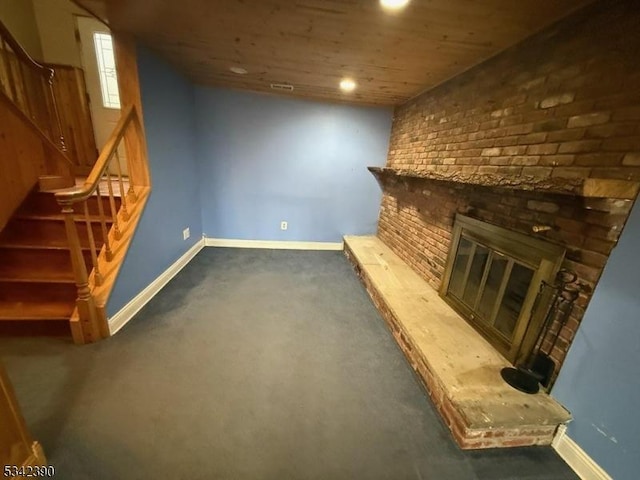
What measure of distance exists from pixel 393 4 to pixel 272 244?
3206mm

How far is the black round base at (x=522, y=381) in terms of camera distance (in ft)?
4.60

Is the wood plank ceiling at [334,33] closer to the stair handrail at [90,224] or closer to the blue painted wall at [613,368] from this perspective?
the stair handrail at [90,224]

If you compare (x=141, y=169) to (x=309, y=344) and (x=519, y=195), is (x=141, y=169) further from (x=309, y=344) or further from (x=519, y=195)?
(x=519, y=195)

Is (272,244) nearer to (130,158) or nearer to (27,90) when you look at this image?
(130,158)

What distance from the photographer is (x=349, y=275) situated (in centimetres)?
329

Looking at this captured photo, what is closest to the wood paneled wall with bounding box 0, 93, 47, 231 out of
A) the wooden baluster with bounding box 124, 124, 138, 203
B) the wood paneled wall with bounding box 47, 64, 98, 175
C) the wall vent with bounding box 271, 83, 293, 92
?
the wooden baluster with bounding box 124, 124, 138, 203

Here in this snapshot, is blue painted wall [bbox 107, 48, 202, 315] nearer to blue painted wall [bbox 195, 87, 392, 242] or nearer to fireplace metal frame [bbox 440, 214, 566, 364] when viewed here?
blue painted wall [bbox 195, 87, 392, 242]

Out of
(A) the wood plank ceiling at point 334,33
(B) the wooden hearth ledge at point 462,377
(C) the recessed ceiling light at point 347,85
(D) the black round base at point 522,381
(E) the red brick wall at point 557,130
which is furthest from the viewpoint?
(C) the recessed ceiling light at point 347,85

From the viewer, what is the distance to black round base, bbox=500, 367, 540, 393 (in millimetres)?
1403

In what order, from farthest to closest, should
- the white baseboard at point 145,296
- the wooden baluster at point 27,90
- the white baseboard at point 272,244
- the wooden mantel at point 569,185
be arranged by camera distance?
the white baseboard at point 272,244, the wooden baluster at point 27,90, the white baseboard at point 145,296, the wooden mantel at point 569,185

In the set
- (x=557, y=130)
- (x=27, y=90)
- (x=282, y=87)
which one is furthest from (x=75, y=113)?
(x=557, y=130)

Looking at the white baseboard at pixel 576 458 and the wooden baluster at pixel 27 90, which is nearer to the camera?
the white baseboard at pixel 576 458

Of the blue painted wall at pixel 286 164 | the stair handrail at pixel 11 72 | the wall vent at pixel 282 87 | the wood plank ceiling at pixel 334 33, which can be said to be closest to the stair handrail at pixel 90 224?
the wood plank ceiling at pixel 334 33

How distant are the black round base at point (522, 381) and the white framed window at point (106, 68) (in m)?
5.11
